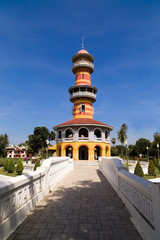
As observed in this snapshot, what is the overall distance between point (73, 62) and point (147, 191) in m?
37.1

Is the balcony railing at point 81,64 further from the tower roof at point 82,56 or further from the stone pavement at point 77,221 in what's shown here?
the stone pavement at point 77,221

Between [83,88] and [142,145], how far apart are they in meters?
48.9

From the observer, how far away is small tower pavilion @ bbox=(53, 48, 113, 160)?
94.4 ft

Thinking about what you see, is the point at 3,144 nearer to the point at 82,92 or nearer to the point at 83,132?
the point at 83,132

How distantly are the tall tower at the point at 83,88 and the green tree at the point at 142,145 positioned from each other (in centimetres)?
4524

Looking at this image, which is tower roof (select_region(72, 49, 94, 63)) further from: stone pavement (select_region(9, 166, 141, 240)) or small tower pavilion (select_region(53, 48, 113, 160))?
stone pavement (select_region(9, 166, 141, 240))

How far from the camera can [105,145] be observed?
3019 centimetres

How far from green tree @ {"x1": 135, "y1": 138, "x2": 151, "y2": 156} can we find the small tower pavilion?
42.4m

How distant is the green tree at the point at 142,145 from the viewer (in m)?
69.2

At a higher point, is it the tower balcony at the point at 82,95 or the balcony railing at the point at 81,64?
the balcony railing at the point at 81,64

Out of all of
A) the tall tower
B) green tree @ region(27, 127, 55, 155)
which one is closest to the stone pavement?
the tall tower

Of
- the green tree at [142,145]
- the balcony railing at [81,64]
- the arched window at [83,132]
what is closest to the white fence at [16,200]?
the arched window at [83,132]

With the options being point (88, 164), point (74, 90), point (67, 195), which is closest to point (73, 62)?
point (74, 90)

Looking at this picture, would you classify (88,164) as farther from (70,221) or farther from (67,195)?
(70,221)
